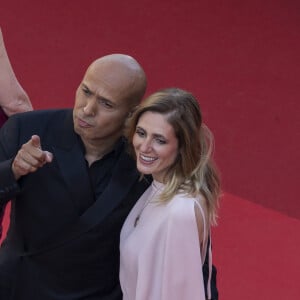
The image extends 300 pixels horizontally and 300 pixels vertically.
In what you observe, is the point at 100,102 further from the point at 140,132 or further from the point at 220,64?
the point at 220,64

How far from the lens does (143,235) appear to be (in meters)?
1.79

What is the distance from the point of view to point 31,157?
1649mm

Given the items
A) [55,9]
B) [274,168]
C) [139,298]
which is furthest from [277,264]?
[55,9]

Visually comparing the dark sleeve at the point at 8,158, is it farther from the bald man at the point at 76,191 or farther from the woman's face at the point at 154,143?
the woman's face at the point at 154,143

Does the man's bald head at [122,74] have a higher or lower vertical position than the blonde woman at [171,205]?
higher

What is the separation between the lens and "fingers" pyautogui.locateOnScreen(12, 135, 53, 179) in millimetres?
1645

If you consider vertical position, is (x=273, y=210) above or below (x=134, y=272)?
below

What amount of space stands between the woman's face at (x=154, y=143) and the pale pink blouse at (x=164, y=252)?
71 millimetres

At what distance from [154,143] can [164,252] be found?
0.80ft

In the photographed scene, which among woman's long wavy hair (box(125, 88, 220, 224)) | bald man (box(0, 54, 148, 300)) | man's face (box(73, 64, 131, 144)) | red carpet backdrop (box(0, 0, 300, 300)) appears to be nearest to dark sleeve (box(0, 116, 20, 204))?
bald man (box(0, 54, 148, 300))

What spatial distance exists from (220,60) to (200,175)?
246 cm

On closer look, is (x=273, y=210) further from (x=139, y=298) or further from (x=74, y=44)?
(x=139, y=298)

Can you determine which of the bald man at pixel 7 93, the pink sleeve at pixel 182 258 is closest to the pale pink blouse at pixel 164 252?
the pink sleeve at pixel 182 258

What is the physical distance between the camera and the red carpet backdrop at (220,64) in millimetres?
3785
